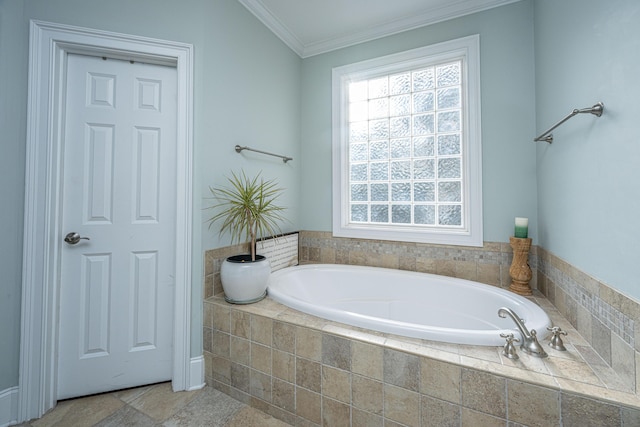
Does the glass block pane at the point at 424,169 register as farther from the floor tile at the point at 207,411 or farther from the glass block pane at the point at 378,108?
the floor tile at the point at 207,411

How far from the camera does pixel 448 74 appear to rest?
2045 millimetres

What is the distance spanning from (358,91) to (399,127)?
54 centimetres

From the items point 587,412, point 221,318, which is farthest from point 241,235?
point 587,412

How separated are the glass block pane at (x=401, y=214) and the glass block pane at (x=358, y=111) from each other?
88 centimetres

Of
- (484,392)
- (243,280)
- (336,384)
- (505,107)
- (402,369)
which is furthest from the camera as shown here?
(505,107)

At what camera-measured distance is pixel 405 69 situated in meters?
2.17

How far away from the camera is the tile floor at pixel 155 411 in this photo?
128cm

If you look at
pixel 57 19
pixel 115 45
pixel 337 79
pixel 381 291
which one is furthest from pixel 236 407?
pixel 337 79

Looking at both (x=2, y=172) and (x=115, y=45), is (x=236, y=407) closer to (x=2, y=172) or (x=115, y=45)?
(x=2, y=172)

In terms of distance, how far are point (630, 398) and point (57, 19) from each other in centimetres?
284

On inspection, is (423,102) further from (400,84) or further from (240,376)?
(240,376)

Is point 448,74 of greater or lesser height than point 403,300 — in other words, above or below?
above

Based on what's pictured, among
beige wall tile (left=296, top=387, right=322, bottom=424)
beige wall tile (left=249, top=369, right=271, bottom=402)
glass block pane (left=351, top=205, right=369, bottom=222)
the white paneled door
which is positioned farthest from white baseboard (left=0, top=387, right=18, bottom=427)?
glass block pane (left=351, top=205, right=369, bottom=222)

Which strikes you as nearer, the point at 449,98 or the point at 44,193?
the point at 44,193
